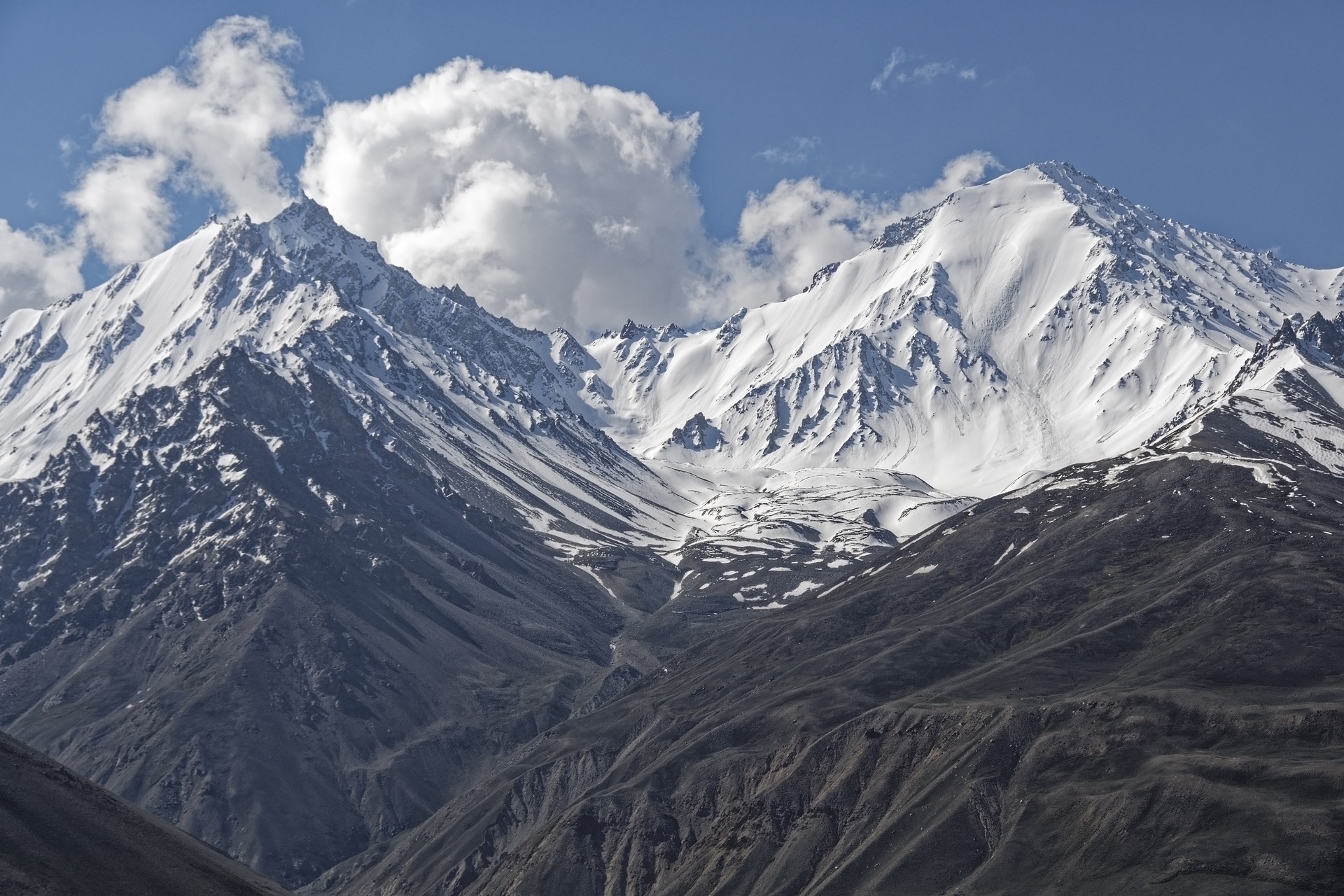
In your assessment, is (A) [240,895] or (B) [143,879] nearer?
(B) [143,879]

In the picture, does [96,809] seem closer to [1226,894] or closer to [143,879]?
[143,879]

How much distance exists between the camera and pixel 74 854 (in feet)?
599

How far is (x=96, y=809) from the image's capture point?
200 m

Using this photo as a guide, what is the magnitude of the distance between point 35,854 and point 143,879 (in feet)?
43.8

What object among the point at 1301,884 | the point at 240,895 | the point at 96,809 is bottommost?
the point at 1301,884

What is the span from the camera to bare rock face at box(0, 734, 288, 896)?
172500 millimetres

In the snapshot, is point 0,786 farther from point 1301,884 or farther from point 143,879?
point 1301,884

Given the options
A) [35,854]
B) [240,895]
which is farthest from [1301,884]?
[35,854]

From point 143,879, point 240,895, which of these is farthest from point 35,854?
point 240,895

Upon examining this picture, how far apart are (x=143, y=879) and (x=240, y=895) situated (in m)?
15.8

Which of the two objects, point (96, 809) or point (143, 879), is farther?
point (96, 809)

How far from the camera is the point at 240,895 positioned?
19725 centimetres

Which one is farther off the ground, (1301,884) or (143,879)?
(143,879)

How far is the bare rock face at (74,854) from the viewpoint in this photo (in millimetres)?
172500
